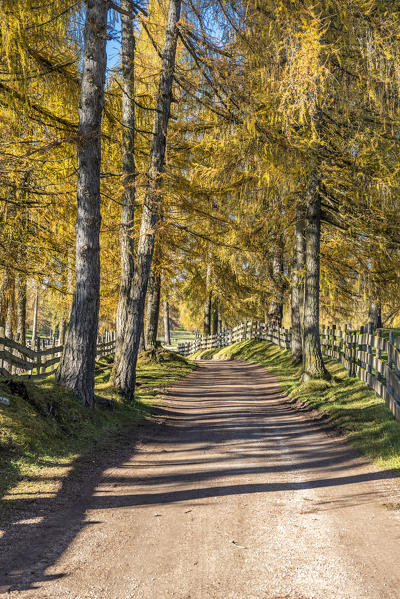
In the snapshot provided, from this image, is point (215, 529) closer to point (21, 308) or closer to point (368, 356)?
point (368, 356)

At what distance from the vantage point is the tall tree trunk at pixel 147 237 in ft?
36.0

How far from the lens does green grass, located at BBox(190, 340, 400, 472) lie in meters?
7.15

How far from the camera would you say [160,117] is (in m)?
11.2

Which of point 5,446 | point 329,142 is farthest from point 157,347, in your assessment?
point 5,446

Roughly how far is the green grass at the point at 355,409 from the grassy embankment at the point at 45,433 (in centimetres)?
381

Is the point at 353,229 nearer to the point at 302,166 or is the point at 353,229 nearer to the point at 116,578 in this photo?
the point at 302,166

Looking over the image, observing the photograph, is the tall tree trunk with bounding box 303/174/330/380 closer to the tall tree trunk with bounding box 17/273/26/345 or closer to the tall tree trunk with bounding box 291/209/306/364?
the tall tree trunk with bounding box 291/209/306/364

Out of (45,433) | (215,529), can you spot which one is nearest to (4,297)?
(45,433)

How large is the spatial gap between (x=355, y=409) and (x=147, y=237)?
5594 millimetres

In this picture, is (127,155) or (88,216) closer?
(88,216)

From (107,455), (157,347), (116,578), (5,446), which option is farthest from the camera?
(157,347)

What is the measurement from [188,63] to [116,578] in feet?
37.4

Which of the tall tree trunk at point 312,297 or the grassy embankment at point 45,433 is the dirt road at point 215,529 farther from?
the tall tree trunk at point 312,297

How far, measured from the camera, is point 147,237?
11.1 m
